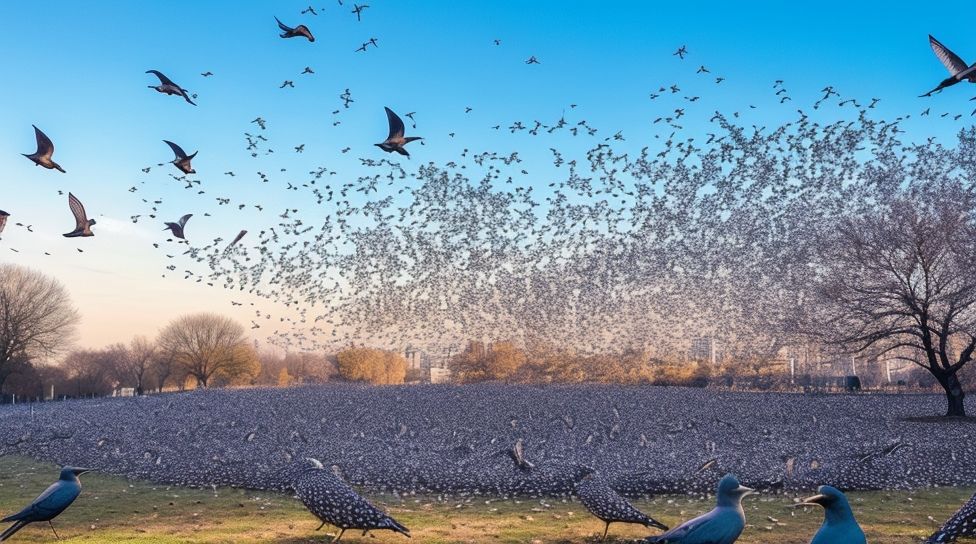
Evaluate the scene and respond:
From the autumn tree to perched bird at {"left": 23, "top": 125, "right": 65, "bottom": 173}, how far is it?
125 ft

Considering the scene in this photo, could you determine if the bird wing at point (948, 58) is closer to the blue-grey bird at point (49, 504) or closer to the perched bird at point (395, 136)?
the perched bird at point (395, 136)

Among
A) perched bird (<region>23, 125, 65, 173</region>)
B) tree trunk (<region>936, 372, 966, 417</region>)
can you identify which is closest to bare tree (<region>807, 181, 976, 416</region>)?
tree trunk (<region>936, 372, 966, 417</region>)

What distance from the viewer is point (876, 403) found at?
31359 millimetres

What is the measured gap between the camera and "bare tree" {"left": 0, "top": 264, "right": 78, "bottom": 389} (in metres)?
60.8

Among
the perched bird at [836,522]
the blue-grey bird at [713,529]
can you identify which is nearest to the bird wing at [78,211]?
the blue-grey bird at [713,529]

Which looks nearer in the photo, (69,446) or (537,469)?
(537,469)

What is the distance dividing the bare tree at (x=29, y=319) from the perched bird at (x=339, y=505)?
65179mm

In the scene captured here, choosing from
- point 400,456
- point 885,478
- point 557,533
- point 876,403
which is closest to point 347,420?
point 400,456

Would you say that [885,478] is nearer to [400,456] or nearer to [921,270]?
[400,456]

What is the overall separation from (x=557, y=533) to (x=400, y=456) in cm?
809

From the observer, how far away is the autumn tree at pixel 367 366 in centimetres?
5022

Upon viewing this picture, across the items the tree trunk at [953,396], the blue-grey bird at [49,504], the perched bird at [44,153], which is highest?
the perched bird at [44,153]

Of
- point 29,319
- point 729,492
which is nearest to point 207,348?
point 29,319

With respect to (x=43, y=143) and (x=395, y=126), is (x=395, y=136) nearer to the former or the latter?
(x=395, y=126)
